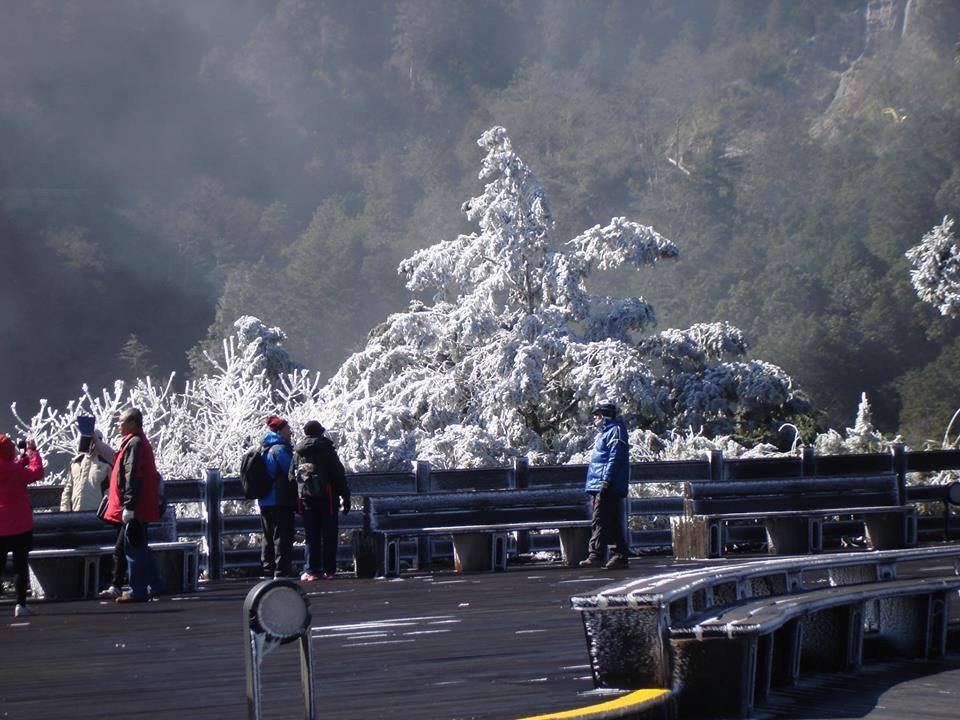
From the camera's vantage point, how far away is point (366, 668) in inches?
332

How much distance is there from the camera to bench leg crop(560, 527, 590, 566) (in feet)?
55.5

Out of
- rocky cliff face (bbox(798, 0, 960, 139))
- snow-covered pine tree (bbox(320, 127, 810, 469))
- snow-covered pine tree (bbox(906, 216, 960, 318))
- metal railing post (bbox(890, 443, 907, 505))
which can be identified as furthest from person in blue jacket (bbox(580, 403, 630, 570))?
rocky cliff face (bbox(798, 0, 960, 139))

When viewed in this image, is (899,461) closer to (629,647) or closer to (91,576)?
(91,576)

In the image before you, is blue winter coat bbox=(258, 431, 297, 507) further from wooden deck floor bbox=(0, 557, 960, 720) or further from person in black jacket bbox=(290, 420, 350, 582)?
wooden deck floor bbox=(0, 557, 960, 720)

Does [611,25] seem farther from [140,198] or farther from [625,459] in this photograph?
A: [625,459]

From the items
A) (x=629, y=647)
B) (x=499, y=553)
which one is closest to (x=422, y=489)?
(x=499, y=553)

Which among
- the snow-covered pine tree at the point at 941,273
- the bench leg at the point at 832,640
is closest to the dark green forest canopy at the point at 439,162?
the snow-covered pine tree at the point at 941,273

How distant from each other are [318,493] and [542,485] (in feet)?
11.1

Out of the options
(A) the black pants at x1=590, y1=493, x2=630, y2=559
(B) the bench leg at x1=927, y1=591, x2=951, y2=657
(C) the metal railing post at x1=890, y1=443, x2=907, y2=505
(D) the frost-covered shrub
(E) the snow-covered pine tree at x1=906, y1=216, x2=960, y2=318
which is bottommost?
(B) the bench leg at x1=927, y1=591, x2=951, y2=657

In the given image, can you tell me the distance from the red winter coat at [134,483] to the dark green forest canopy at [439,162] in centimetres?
4921

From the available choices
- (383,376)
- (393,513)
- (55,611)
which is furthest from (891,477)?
(383,376)

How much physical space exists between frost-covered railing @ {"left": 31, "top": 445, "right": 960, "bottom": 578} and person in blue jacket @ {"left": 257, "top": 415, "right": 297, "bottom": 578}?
1043mm

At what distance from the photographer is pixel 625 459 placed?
50.2ft

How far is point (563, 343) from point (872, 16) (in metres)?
98.8
